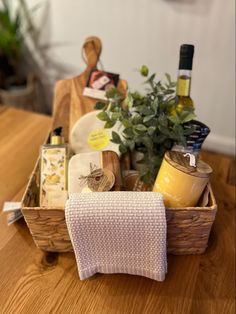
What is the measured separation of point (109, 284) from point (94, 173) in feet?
0.78

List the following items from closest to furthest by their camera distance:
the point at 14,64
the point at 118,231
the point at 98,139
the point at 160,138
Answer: the point at 118,231
the point at 160,138
the point at 98,139
the point at 14,64

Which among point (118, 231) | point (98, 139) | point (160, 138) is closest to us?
point (118, 231)

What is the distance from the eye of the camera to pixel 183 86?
2.38 ft

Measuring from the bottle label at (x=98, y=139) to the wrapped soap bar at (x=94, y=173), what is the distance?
0.12m

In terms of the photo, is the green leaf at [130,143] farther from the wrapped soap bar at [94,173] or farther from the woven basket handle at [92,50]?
the woven basket handle at [92,50]

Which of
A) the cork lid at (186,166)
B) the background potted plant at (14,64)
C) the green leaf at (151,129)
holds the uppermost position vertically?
the background potted plant at (14,64)

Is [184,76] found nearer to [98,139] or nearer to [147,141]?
[147,141]

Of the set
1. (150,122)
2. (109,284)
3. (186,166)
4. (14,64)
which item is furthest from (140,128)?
(14,64)

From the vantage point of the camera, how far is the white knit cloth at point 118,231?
0.57 m

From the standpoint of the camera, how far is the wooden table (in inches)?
23.6

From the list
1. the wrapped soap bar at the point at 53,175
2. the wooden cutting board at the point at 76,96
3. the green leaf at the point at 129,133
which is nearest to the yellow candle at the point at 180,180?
the green leaf at the point at 129,133

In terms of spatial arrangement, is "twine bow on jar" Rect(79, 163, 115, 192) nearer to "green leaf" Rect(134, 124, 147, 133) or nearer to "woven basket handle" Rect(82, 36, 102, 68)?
"green leaf" Rect(134, 124, 147, 133)

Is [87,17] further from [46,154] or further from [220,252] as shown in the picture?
[220,252]

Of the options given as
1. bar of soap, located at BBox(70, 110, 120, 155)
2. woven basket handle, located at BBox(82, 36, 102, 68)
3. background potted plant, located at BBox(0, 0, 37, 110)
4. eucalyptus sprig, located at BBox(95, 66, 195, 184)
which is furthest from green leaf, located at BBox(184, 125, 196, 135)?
background potted plant, located at BBox(0, 0, 37, 110)
